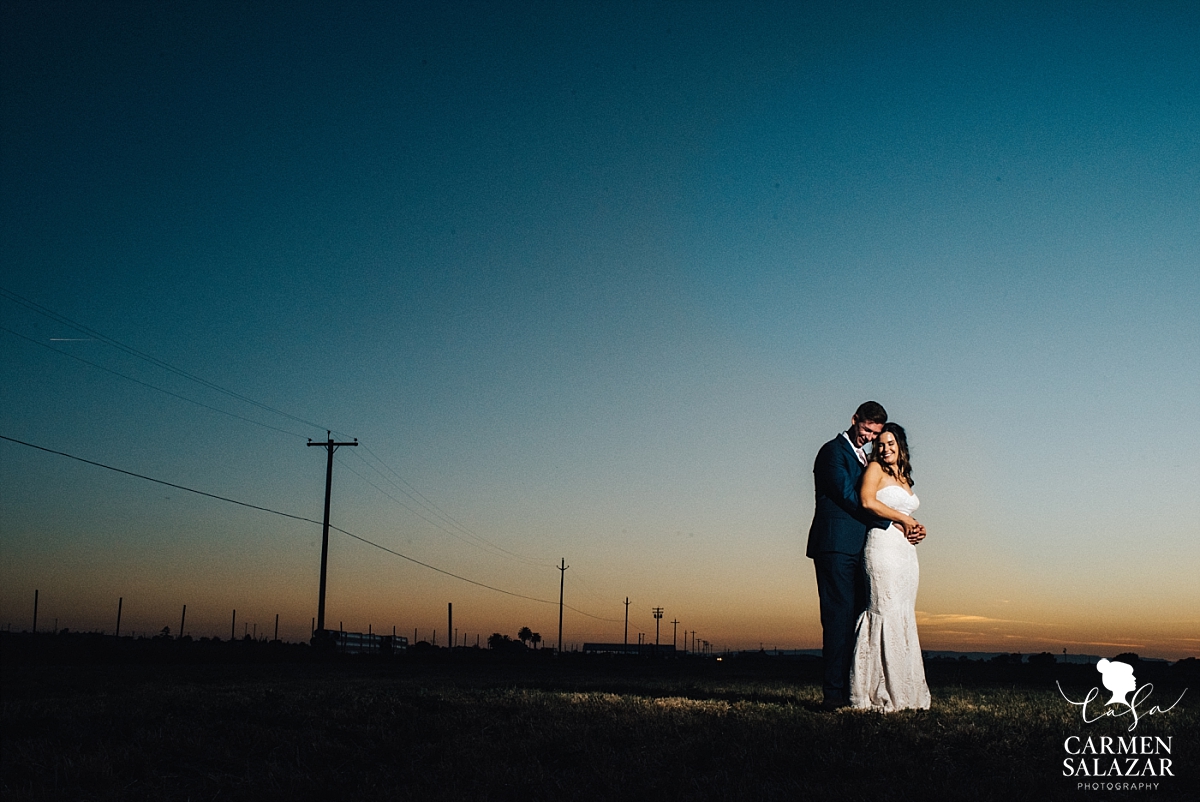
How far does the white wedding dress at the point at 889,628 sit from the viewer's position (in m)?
6.96

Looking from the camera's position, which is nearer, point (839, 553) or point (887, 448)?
point (887, 448)

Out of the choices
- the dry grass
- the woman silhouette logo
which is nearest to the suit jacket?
the dry grass

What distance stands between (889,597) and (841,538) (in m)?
0.60

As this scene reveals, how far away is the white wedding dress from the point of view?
696 centimetres

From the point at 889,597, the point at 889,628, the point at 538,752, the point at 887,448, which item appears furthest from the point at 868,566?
the point at 538,752

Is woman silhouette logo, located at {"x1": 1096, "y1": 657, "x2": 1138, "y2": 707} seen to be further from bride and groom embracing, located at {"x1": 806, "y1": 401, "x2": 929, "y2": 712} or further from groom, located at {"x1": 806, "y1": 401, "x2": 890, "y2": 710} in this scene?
groom, located at {"x1": 806, "y1": 401, "x2": 890, "y2": 710}

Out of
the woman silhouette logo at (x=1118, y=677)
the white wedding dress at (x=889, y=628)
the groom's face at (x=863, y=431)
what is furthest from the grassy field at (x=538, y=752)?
the groom's face at (x=863, y=431)

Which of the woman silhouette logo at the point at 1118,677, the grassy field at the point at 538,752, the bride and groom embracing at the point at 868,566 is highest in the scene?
the bride and groom embracing at the point at 868,566

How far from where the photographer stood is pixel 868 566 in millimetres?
7258

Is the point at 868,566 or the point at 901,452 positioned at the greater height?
the point at 901,452

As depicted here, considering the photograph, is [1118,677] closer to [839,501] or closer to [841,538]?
[841,538]

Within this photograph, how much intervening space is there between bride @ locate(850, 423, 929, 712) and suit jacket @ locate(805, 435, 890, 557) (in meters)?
0.15

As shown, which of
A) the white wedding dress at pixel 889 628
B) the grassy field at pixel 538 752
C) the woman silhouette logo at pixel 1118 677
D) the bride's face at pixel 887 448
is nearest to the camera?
the grassy field at pixel 538 752

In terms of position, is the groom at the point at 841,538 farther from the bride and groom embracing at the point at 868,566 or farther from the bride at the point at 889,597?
the bride at the point at 889,597
